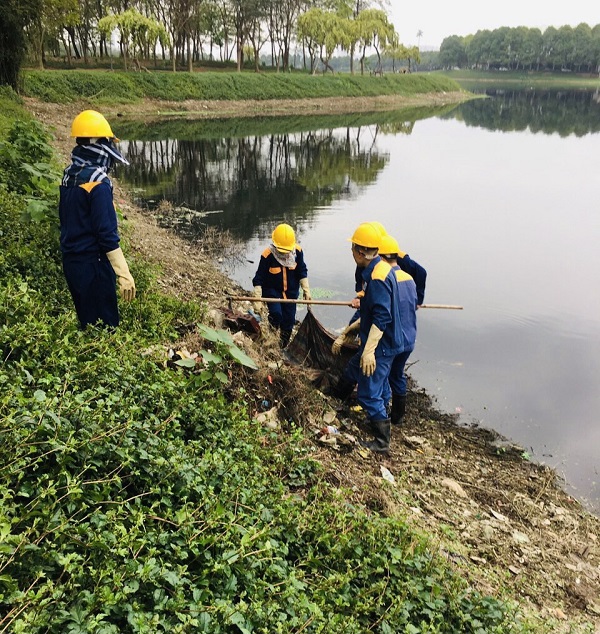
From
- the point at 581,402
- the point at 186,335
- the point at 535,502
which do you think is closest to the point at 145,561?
the point at 186,335

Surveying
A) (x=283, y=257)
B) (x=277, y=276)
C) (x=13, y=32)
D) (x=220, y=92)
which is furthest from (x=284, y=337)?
(x=220, y=92)

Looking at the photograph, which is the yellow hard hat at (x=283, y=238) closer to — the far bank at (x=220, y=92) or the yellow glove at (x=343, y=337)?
the yellow glove at (x=343, y=337)

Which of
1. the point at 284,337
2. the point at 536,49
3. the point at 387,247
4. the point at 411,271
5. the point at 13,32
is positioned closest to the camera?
the point at 387,247

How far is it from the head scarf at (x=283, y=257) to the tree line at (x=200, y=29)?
26503 millimetres

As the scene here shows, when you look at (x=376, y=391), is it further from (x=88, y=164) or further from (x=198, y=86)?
(x=198, y=86)

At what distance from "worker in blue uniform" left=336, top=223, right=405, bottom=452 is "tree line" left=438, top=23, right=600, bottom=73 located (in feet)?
400

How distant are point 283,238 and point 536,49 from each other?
12828 cm

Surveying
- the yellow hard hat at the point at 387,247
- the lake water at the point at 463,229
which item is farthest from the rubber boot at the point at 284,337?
the yellow hard hat at the point at 387,247

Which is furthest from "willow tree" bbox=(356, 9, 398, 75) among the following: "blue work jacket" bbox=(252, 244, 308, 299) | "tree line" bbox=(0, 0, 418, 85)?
"blue work jacket" bbox=(252, 244, 308, 299)

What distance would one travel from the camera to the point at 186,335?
16.2 ft

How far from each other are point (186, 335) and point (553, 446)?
14.5 feet

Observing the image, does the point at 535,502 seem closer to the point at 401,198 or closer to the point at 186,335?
the point at 186,335

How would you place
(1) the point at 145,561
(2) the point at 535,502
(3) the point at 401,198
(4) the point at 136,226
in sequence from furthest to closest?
(3) the point at 401,198
(4) the point at 136,226
(2) the point at 535,502
(1) the point at 145,561

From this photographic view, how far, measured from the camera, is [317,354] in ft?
19.9
